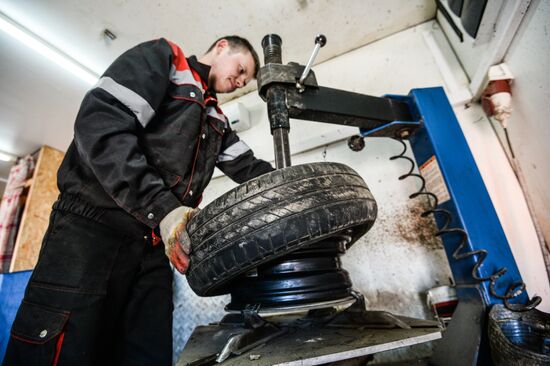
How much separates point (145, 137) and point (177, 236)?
44cm

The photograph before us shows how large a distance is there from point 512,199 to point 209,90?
1436 mm

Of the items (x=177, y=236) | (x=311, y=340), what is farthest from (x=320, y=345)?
(x=177, y=236)

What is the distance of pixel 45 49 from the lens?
1.56 m

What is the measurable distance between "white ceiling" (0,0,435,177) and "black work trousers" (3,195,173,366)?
123 centimetres

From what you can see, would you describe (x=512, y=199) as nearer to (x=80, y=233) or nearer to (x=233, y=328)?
(x=233, y=328)

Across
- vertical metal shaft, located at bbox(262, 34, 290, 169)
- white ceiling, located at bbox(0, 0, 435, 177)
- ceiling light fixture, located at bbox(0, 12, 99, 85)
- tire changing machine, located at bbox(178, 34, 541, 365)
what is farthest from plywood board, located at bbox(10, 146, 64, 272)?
vertical metal shaft, located at bbox(262, 34, 290, 169)

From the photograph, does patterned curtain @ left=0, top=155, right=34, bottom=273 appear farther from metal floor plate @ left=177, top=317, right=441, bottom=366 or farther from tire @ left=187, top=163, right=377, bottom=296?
tire @ left=187, top=163, right=377, bottom=296

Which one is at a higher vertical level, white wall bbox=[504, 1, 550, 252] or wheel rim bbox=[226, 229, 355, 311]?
white wall bbox=[504, 1, 550, 252]

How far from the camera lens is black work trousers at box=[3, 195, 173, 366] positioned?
2.17ft

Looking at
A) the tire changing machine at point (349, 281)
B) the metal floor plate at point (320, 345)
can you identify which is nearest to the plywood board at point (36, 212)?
the tire changing machine at point (349, 281)

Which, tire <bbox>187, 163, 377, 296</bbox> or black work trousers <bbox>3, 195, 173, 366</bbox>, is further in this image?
black work trousers <bbox>3, 195, 173, 366</bbox>

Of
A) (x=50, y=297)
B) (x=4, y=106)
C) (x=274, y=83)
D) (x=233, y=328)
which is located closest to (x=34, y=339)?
(x=50, y=297)

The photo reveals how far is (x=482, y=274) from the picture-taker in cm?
75

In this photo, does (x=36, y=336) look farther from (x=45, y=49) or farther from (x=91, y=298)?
(x=45, y=49)
